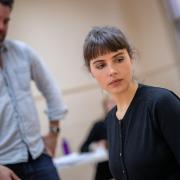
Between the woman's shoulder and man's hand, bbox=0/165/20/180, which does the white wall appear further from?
the woman's shoulder

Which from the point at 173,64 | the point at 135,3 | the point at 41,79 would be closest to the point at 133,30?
the point at 135,3

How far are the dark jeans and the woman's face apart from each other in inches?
22.3

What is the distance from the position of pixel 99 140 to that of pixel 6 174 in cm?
244

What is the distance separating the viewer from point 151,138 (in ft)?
4.19

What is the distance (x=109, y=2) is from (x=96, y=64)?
3.43 meters

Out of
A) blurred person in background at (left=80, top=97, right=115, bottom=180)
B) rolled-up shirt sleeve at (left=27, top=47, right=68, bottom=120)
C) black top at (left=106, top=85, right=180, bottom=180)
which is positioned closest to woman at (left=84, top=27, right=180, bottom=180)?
black top at (left=106, top=85, right=180, bottom=180)

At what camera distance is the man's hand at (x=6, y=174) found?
1.58 metres

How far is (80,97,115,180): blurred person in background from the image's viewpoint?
3.70 meters

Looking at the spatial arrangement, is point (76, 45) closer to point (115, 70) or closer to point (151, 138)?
point (115, 70)

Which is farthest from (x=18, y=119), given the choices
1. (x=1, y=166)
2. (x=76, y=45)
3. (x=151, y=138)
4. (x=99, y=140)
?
(x=76, y=45)

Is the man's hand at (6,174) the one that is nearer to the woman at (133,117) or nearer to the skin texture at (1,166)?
the skin texture at (1,166)

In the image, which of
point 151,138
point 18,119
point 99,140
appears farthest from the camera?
point 99,140

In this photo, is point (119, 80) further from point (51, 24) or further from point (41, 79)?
point (51, 24)

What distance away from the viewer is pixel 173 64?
13.9 ft
